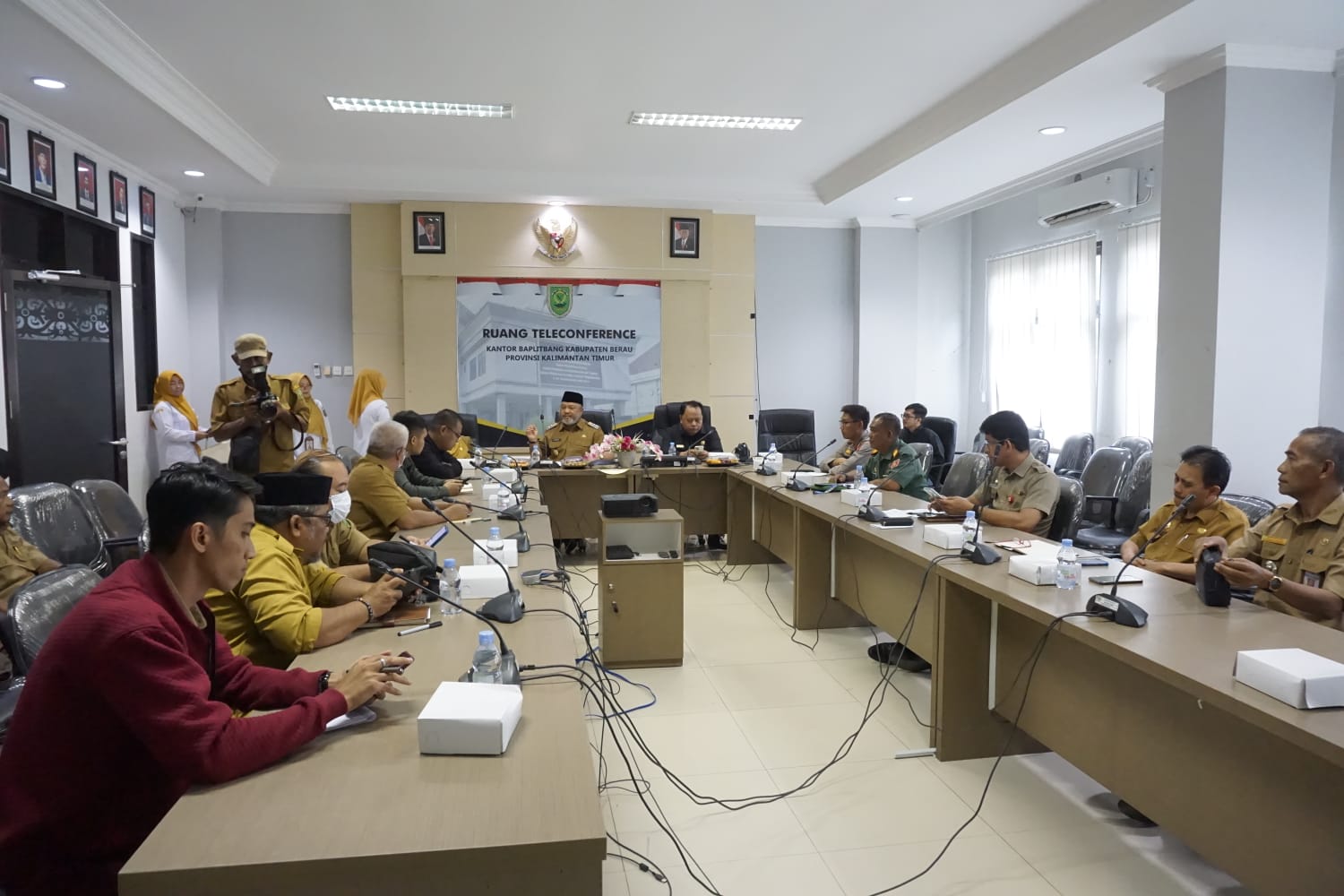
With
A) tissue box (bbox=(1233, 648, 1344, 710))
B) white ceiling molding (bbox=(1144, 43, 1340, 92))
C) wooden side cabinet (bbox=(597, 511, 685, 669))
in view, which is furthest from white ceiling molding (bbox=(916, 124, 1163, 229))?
tissue box (bbox=(1233, 648, 1344, 710))

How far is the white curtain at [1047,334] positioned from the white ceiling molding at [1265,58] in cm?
266

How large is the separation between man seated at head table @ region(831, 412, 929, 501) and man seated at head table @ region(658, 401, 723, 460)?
52.2 inches

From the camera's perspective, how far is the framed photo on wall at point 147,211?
20.3 feet

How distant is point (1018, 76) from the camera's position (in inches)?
177

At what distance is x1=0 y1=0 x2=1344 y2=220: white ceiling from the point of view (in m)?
3.79

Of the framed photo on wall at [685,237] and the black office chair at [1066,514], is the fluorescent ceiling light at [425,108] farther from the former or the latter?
the black office chair at [1066,514]

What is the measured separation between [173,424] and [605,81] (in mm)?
3928

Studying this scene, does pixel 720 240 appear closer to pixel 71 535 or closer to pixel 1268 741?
pixel 71 535

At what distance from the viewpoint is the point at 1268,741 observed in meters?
1.74

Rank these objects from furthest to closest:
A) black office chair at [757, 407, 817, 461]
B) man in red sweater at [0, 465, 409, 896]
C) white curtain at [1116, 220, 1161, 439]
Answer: black office chair at [757, 407, 817, 461] → white curtain at [1116, 220, 1161, 439] → man in red sweater at [0, 465, 409, 896]

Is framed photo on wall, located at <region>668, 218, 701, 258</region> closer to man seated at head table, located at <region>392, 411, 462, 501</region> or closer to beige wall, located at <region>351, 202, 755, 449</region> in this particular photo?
beige wall, located at <region>351, 202, 755, 449</region>

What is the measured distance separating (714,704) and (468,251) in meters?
5.25

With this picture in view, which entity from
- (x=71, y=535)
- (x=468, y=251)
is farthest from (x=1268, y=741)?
(x=468, y=251)

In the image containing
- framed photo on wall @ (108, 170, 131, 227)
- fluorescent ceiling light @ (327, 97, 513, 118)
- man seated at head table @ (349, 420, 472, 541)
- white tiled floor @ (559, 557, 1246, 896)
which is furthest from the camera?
framed photo on wall @ (108, 170, 131, 227)
